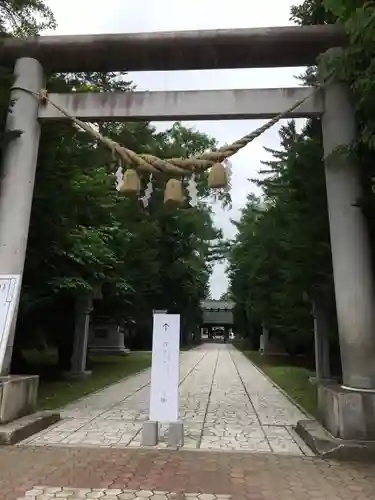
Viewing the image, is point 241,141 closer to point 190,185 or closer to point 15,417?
point 190,185

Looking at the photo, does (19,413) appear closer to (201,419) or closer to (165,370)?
(165,370)

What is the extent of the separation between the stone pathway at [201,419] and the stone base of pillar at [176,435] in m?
0.12

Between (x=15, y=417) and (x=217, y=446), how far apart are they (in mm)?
2858

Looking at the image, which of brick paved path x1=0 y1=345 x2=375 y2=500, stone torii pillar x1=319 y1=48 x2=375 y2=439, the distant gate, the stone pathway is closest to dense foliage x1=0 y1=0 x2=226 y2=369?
stone torii pillar x1=319 y1=48 x2=375 y2=439

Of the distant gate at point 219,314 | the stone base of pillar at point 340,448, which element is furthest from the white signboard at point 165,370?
the distant gate at point 219,314

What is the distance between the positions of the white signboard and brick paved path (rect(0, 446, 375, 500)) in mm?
493

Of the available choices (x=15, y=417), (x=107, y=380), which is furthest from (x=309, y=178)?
→ (x=107, y=380)

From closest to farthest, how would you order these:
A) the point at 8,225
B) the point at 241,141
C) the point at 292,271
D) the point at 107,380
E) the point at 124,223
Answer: the point at 241,141
the point at 8,225
the point at 292,271
the point at 107,380
the point at 124,223

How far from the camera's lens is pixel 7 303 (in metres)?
6.77

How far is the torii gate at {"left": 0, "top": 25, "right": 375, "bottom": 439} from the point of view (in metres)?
6.51

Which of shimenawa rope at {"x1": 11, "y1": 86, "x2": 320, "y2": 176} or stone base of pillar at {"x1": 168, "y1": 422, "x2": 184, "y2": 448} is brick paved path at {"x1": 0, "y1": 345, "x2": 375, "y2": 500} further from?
shimenawa rope at {"x1": 11, "y1": 86, "x2": 320, "y2": 176}

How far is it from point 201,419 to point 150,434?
1.96 metres

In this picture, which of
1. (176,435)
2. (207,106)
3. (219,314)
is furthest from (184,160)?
(219,314)

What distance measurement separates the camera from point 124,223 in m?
18.9
